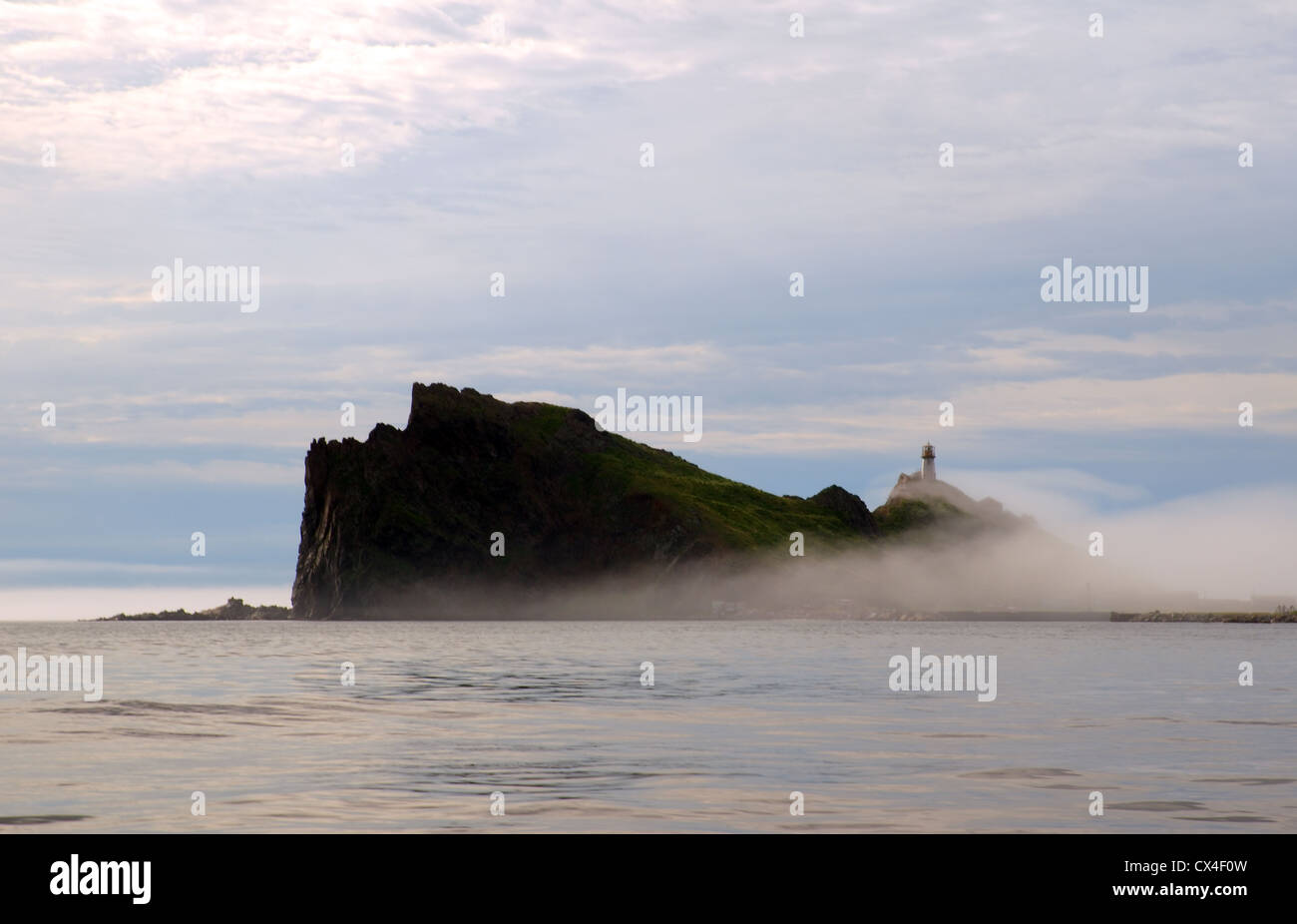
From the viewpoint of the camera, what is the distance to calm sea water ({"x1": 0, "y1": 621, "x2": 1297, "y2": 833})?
20500 mm

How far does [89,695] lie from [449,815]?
33157mm

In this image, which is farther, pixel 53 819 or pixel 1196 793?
pixel 1196 793

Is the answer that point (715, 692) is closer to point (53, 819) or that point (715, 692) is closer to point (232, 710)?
point (232, 710)

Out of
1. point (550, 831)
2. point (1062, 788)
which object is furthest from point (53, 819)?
point (1062, 788)

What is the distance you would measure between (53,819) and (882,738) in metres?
19.9

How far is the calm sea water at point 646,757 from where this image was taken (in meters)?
20.5

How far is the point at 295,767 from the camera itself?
1038 inches

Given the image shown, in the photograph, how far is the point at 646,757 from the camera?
28.2m
